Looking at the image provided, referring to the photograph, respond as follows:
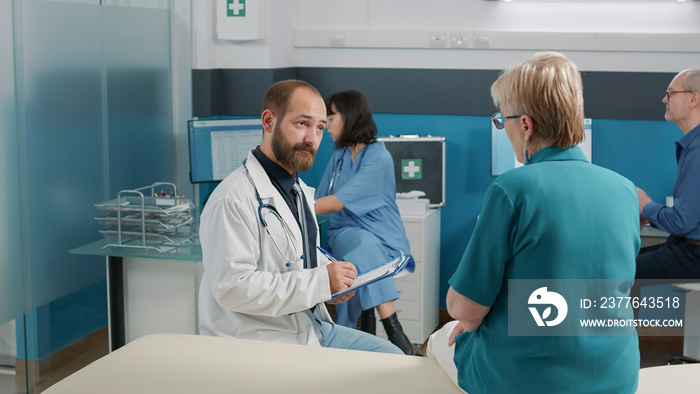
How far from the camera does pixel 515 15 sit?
3.94m

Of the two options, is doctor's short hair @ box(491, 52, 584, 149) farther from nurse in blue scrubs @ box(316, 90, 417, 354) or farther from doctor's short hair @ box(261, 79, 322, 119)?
nurse in blue scrubs @ box(316, 90, 417, 354)

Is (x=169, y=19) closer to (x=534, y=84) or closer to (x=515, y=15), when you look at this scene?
(x=515, y=15)

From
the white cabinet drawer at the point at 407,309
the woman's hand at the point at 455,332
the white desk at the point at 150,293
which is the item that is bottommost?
the white cabinet drawer at the point at 407,309

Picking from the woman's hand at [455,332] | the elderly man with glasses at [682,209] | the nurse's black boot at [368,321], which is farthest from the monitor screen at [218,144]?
the woman's hand at [455,332]

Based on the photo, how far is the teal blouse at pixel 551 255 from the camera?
4.18ft

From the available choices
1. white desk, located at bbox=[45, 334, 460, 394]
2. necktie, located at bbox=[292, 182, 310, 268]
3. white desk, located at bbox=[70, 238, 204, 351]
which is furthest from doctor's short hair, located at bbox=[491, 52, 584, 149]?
white desk, located at bbox=[70, 238, 204, 351]

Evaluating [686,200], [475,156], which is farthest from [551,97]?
[475,156]

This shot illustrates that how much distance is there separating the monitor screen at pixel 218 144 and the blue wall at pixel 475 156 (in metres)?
0.74

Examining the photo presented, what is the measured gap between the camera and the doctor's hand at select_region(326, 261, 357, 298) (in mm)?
1857

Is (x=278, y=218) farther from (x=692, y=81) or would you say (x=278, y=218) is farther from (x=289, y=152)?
(x=692, y=81)

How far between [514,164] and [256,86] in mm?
1453

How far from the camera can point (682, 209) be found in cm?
287

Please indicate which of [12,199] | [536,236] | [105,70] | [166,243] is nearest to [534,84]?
[536,236]

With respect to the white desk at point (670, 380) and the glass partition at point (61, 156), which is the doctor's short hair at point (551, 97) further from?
the glass partition at point (61, 156)
